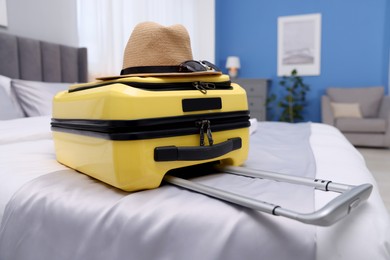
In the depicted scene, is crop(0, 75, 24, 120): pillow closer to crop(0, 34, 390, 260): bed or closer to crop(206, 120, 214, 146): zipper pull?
crop(0, 34, 390, 260): bed

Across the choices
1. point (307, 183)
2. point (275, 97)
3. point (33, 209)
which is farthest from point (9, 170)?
point (275, 97)

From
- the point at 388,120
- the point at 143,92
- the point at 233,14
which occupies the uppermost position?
the point at 233,14

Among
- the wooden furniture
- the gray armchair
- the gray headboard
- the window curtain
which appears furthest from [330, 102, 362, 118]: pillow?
the gray headboard

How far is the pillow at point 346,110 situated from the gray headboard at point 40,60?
3.49 m

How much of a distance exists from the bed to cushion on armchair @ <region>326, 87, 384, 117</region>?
4088 millimetres

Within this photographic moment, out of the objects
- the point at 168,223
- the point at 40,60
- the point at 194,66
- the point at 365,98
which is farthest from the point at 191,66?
the point at 365,98

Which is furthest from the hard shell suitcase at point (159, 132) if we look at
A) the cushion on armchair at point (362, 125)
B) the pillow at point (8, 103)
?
the cushion on armchair at point (362, 125)

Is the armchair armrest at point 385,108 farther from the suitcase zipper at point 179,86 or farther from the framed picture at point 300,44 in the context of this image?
the suitcase zipper at point 179,86

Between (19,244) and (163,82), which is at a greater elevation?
(163,82)

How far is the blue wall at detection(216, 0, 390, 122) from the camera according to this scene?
14.8ft

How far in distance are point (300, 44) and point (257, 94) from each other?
1131 millimetres

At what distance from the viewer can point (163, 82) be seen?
2.12 feet

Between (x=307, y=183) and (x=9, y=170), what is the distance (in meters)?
0.77

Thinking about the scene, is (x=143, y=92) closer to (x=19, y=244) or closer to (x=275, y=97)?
(x=19, y=244)
